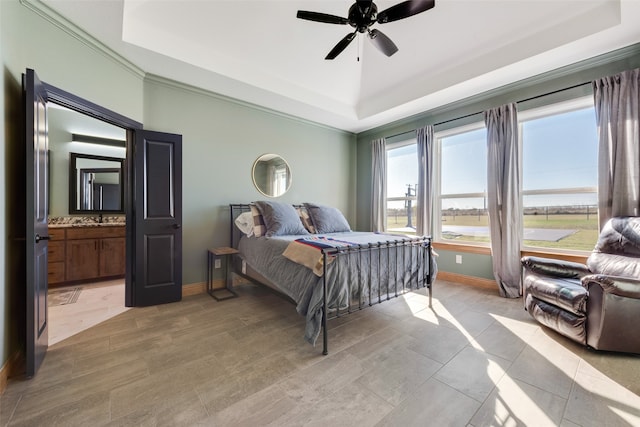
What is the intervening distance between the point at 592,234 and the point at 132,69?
5569mm

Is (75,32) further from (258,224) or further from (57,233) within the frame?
(57,233)

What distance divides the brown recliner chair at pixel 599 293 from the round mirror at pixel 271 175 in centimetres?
338

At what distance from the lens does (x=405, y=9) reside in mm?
2010

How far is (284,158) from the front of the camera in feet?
14.3

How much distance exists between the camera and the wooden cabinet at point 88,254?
3701mm

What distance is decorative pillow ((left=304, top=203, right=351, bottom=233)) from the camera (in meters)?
3.68

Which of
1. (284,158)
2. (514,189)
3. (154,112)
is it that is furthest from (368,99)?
(154,112)

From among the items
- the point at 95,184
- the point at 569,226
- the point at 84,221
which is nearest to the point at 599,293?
the point at 569,226

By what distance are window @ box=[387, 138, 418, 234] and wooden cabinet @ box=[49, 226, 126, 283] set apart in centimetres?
469

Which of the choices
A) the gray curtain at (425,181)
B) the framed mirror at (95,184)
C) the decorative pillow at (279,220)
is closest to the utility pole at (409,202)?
the gray curtain at (425,181)

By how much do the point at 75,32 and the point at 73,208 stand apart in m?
3.06

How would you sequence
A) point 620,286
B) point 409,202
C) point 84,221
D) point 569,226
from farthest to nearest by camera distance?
point 409,202 < point 84,221 < point 569,226 < point 620,286

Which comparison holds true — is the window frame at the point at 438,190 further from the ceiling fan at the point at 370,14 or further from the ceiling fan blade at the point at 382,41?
the ceiling fan at the point at 370,14

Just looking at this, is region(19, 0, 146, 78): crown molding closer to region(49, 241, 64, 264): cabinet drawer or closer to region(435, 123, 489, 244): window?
region(49, 241, 64, 264): cabinet drawer
